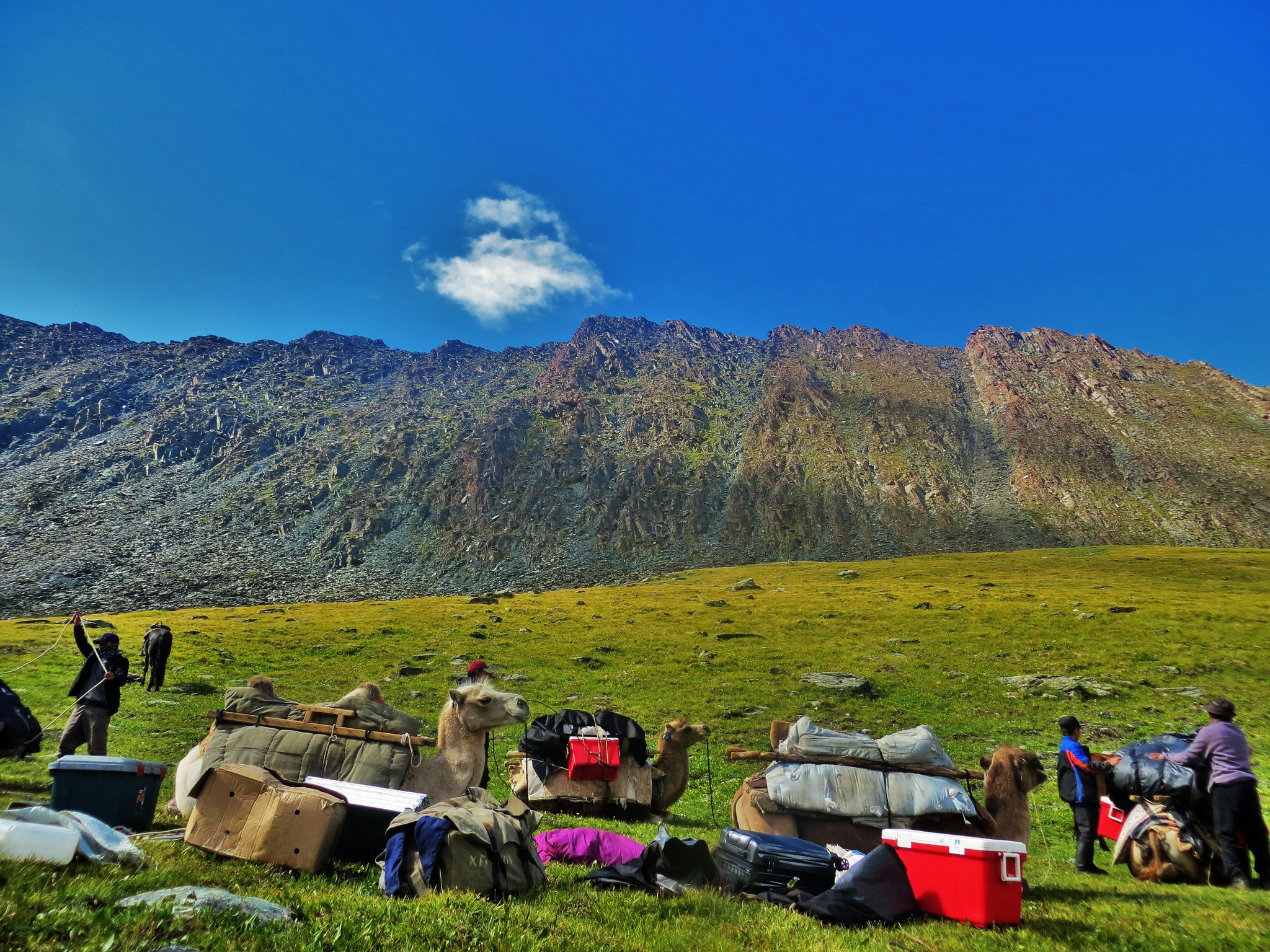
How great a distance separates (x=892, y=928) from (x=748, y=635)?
143 ft

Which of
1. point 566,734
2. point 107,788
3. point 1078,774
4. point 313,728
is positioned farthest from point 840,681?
point 107,788

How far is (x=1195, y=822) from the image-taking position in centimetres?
1079

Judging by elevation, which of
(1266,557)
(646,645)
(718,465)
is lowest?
(646,645)

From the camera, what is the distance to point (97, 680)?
568 inches

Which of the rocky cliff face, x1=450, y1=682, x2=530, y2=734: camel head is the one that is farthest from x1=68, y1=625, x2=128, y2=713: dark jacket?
the rocky cliff face

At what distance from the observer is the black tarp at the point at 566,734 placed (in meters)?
14.9

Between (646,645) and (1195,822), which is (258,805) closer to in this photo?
(1195,822)

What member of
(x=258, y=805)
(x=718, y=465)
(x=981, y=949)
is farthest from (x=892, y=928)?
(x=718, y=465)

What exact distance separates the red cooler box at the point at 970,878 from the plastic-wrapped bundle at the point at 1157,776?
4.79m

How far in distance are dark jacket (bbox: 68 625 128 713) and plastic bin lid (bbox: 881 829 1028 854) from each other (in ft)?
50.2

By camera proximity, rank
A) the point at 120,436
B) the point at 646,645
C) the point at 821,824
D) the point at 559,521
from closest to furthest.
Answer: the point at 821,824 < the point at 646,645 < the point at 559,521 < the point at 120,436

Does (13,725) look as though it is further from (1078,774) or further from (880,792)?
(1078,774)

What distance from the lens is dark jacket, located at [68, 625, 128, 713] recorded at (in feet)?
46.4

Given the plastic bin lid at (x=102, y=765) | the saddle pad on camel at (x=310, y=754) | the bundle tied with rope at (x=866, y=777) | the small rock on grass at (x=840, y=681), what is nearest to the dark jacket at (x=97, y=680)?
the saddle pad on camel at (x=310, y=754)
